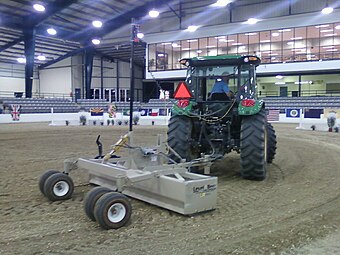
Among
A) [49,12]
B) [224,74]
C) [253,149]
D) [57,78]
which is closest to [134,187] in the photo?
[253,149]

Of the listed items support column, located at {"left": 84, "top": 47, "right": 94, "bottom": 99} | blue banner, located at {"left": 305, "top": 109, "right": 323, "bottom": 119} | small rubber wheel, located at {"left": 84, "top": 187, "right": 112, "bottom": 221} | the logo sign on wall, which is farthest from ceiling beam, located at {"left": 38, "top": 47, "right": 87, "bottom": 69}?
small rubber wheel, located at {"left": 84, "top": 187, "right": 112, "bottom": 221}

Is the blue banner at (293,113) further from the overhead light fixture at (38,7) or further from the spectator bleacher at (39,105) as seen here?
the overhead light fixture at (38,7)

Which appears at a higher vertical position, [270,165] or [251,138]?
[251,138]

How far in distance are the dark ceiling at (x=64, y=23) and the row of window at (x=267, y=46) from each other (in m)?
3.48

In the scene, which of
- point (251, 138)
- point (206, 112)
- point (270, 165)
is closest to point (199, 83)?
point (206, 112)

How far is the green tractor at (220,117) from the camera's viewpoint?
20.9 ft

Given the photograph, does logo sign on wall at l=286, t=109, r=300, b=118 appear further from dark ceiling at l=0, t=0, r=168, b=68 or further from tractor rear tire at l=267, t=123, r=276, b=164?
tractor rear tire at l=267, t=123, r=276, b=164

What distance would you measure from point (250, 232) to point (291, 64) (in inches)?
1283

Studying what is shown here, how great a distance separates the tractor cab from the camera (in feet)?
23.4

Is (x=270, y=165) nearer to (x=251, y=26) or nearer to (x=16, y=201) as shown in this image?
(x=16, y=201)

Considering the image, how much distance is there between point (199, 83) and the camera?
7.46 m

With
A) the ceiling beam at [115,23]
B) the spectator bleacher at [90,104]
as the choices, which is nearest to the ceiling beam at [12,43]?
the ceiling beam at [115,23]

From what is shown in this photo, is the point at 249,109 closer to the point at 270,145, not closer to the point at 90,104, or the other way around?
the point at 270,145

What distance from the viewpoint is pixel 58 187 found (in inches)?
206
